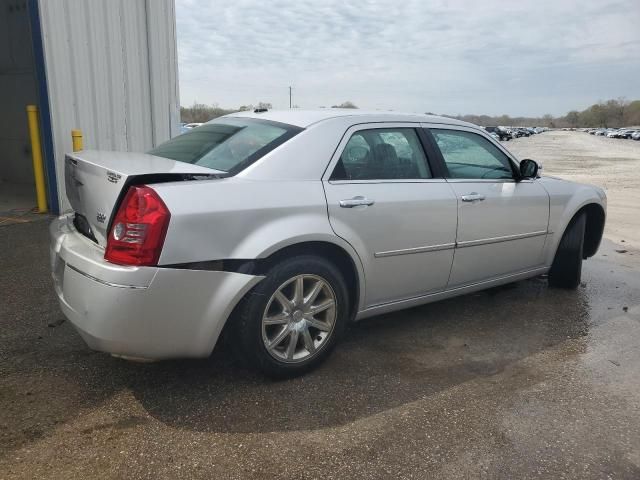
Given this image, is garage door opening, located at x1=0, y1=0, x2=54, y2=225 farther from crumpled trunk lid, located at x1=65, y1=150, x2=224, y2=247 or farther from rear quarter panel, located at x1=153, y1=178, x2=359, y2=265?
rear quarter panel, located at x1=153, y1=178, x2=359, y2=265

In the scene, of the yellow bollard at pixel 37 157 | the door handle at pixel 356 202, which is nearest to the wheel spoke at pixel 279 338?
the door handle at pixel 356 202

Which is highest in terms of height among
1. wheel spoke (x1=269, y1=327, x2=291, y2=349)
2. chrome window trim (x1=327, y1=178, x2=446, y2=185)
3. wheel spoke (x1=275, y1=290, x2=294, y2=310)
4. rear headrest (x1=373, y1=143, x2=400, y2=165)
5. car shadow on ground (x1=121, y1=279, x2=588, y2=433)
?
rear headrest (x1=373, y1=143, x2=400, y2=165)

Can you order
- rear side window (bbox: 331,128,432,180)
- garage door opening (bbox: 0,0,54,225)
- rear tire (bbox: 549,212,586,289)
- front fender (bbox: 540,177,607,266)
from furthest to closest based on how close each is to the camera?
garage door opening (bbox: 0,0,54,225)
rear tire (bbox: 549,212,586,289)
front fender (bbox: 540,177,607,266)
rear side window (bbox: 331,128,432,180)

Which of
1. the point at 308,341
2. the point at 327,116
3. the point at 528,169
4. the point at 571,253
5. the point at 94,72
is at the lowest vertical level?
the point at 308,341

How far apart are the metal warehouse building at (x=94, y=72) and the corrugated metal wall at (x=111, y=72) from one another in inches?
0.5

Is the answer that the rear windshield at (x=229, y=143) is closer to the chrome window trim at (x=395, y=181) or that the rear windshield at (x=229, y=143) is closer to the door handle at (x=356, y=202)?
the chrome window trim at (x=395, y=181)

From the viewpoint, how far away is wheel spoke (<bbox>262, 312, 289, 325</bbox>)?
2897 millimetres

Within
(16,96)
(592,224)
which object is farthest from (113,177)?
(16,96)

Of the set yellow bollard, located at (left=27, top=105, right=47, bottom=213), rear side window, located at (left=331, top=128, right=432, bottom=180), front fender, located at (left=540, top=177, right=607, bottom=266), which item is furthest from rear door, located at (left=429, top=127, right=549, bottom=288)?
yellow bollard, located at (left=27, top=105, right=47, bottom=213)

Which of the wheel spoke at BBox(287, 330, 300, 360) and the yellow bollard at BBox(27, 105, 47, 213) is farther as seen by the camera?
the yellow bollard at BBox(27, 105, 47, 213)

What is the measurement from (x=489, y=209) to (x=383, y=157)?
3.26 feet

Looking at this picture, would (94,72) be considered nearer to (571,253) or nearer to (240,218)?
(240,218)

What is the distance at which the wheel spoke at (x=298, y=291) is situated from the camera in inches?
117

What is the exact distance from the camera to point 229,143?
330 cm
